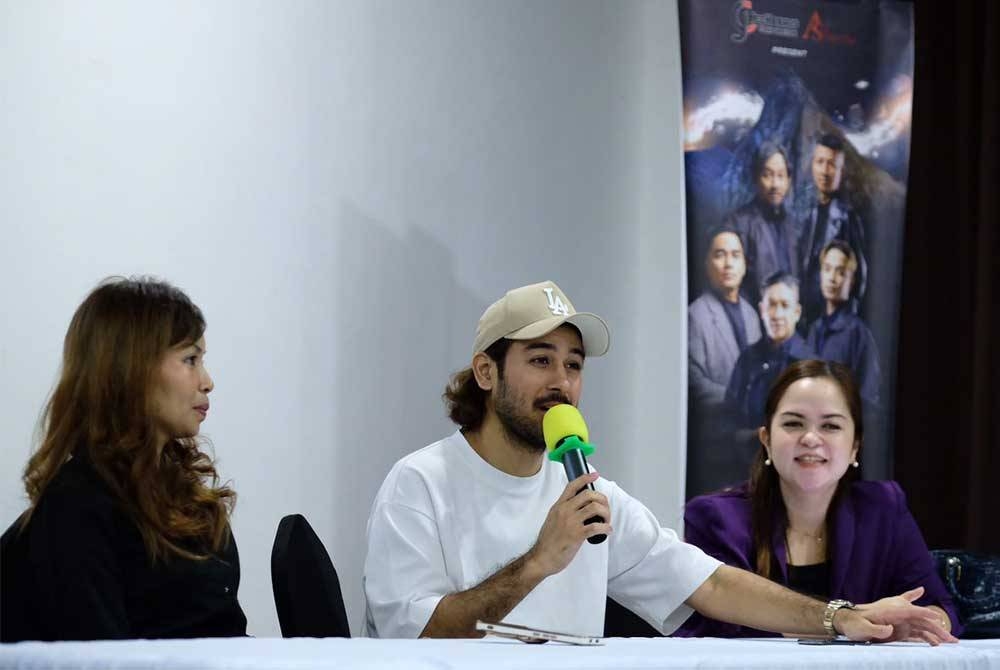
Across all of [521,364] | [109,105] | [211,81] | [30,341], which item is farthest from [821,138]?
[30,341]

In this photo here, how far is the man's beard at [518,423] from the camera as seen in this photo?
7.32 feet

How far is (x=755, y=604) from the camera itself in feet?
7.28

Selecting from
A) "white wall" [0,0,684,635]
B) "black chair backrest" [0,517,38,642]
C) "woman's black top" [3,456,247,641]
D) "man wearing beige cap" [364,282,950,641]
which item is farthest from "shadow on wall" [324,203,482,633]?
"black chair backrest" [0,517,38,642]

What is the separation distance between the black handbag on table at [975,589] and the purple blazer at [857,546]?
4 cm

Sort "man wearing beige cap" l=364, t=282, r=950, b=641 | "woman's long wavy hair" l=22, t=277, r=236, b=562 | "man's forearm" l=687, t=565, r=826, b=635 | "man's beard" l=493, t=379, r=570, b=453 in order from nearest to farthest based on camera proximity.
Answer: "woman's long wavy hair" l=22, t=277, r=236, b=562, "man wearing beige cap" l=364, t=282, r=950, b=641, "man's forearm" l=687, t=565, r=826, b=635, "man's beard" l=493, t=379, r=570, b=453

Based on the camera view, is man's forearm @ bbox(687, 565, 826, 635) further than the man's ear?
No

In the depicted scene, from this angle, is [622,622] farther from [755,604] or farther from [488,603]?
[488,603]

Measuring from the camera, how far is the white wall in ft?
7.35

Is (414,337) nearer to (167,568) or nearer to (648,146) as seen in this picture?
(648,146)

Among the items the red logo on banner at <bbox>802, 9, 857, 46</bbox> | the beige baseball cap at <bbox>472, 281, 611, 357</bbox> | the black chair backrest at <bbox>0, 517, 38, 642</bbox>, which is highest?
the red logo on banner at <bbox>802, 9, 857, 46</bbox>

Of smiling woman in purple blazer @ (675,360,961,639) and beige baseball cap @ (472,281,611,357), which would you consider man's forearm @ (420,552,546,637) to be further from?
smiling woman in purple blazer @ (675,360,961,639)

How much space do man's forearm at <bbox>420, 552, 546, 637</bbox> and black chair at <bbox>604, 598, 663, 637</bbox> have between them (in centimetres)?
49

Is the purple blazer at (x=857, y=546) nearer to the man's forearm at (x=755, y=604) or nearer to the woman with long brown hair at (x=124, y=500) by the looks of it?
the man's forearm at (x=755, y=604)

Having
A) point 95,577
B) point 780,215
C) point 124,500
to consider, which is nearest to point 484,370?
point 124,500
